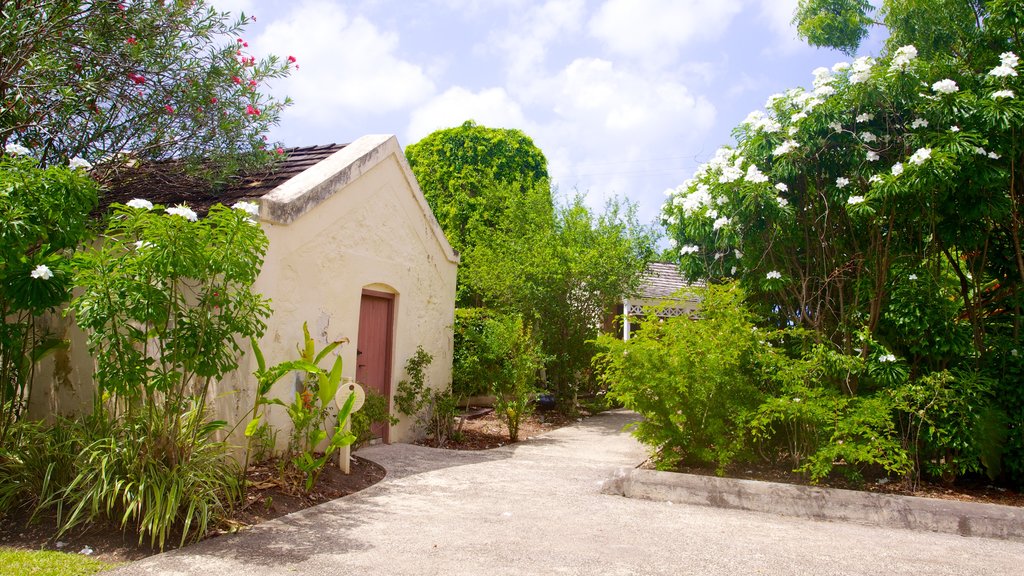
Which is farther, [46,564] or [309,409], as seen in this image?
[309,409]

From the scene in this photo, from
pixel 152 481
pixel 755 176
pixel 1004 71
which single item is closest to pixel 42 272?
pixel 152 481

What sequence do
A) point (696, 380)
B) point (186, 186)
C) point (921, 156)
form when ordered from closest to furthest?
point (921, 156)
point (696, 380)
point (186, 186)

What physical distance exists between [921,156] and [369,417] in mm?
6637

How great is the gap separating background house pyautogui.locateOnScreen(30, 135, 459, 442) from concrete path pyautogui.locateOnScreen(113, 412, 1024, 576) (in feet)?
6.07

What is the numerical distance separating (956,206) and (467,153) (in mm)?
13081

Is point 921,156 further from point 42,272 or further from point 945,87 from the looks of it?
point 42,272

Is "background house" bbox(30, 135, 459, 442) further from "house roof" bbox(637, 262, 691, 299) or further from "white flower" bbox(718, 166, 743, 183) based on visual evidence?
"house roof" bbox(637, 262, 691, 299)

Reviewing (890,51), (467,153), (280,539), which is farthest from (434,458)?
(467,153)

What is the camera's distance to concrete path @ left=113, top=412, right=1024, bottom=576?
4.68 metres

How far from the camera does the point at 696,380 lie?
7.14 metres

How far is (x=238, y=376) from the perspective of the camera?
22.5ft

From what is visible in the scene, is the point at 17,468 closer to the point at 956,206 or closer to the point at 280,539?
the point at 280,539

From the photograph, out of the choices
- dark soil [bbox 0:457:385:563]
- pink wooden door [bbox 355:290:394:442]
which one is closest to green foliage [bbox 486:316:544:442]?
pink wooden door [bbox 355:290:394:442]

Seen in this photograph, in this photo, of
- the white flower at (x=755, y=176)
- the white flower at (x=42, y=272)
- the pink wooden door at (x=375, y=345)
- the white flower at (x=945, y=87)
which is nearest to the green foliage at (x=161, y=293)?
the white flower at (x=42, y=272)
